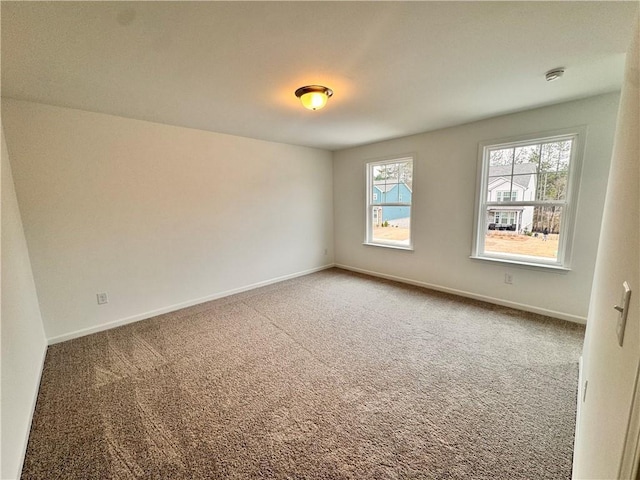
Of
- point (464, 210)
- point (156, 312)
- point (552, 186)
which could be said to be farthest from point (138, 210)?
point (552, 186)

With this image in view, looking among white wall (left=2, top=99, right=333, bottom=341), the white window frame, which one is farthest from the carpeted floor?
the white window frame

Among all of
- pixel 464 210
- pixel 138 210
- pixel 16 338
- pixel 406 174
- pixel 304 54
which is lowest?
pixel 16 338

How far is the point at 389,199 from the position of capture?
4492mm

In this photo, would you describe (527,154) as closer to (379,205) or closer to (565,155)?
(565,155)

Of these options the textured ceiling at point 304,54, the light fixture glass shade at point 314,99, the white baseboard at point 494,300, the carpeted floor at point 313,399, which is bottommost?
the carpeted floor at point 313,399

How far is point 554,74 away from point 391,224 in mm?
2775

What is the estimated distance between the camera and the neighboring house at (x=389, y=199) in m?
4.26

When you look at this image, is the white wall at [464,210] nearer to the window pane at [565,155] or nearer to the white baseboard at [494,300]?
the white baseboard at [494,300]

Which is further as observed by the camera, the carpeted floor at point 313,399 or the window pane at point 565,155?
the window pane at point 565,155

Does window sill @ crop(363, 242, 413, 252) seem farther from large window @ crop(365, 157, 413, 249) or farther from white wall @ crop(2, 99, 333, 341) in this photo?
white wall @ crop(2, 99, 333, 341)

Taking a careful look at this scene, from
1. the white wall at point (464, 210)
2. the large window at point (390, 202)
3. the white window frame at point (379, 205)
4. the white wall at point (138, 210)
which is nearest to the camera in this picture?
the white wall at point (138, 210)

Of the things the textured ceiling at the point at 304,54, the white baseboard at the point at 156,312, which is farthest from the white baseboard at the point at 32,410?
the textured ceiling at the point at 304,54

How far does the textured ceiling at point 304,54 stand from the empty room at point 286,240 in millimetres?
20

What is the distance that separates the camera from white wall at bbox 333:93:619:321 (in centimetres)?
264
